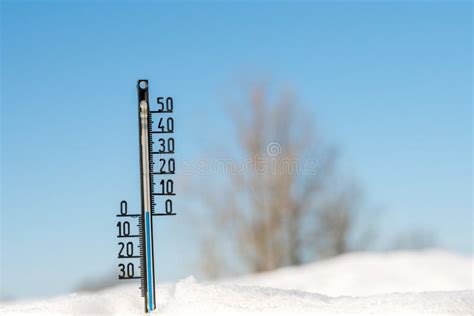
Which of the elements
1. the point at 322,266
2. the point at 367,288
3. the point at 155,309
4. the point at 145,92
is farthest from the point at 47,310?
the point at 322,266

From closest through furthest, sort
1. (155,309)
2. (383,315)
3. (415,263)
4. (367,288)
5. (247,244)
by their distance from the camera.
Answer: (383,315)
(155,309)
(367,288)
(415,263)
(247,244)

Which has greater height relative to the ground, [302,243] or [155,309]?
[155,309]

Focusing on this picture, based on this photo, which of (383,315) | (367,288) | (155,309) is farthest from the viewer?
(367,288)

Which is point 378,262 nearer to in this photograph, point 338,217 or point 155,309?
point 338,217

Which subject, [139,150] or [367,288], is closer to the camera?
[139,150]

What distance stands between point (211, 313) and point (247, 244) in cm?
695

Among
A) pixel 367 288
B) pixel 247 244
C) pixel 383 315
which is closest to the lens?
pixel 383 315

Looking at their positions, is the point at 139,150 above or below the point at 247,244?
above

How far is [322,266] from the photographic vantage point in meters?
7.62

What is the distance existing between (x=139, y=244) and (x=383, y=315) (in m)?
1.35

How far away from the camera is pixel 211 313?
3695 mm

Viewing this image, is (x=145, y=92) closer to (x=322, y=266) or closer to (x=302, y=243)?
(x=322, y=266)

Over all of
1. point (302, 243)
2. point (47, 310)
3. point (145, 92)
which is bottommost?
point (302, 243)

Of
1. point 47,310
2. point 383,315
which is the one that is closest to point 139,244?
point 47,310
